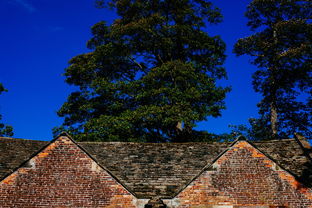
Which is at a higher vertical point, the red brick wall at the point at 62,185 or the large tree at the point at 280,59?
the large tree at the point at 280,59

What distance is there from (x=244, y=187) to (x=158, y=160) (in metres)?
4.72

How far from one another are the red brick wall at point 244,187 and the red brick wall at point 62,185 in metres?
2.62

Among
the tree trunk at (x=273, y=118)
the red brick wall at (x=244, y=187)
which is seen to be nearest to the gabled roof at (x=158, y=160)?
the red brick wall at (x=244, y=187)

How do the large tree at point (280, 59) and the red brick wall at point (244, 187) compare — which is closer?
the red brick wall at point (244, 187)

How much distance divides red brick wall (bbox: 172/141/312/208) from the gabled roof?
0.40 m

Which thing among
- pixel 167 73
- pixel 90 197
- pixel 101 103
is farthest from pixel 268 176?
pixel 101 103

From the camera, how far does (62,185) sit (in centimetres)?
1384

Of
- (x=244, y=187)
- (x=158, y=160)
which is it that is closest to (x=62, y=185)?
(x=158, y=160)

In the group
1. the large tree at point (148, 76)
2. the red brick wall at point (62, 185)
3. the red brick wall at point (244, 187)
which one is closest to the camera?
the red brick wall at point (244, 187)

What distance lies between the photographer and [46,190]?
1376cm

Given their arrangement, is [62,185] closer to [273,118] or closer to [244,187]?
[244,187]

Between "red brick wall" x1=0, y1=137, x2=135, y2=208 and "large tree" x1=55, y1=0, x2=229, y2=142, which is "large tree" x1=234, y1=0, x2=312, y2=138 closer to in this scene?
"large tree" x1=55, y1=0, x2=229, y2=142

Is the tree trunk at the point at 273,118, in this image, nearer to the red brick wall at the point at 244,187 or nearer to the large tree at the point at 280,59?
the large tree at the point at 280,59

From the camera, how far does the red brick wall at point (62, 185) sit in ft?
44.0
